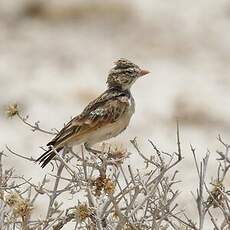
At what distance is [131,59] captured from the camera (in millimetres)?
20906

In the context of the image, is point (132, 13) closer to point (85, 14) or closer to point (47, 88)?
point (85, 14)

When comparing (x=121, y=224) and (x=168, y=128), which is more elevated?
(x=168, y=128)

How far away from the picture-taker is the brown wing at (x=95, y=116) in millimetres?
6543

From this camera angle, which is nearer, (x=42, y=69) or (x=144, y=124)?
(x=144, y=124)

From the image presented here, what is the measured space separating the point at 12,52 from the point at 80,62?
158 cm

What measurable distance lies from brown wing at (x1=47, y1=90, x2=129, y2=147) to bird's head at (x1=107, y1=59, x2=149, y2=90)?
0.09 m

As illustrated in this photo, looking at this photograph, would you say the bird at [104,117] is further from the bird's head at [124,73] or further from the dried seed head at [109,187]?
the dried seed head at [109,187]

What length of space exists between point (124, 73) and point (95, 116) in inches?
20.3

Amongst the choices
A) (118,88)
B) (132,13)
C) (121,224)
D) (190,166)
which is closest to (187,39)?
(132,13)

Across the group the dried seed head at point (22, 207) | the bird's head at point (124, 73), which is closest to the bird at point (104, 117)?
the bird's head at point (124, 73)

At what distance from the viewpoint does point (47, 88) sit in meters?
19.4

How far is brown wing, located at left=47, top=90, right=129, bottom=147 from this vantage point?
6.54 meters

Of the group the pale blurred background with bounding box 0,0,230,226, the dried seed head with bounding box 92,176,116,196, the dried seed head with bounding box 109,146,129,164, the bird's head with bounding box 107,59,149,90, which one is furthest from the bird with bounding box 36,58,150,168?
the pale blurred background with bounding box 0,0,230,226

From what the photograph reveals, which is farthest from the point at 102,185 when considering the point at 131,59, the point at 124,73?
the point at 131,59
